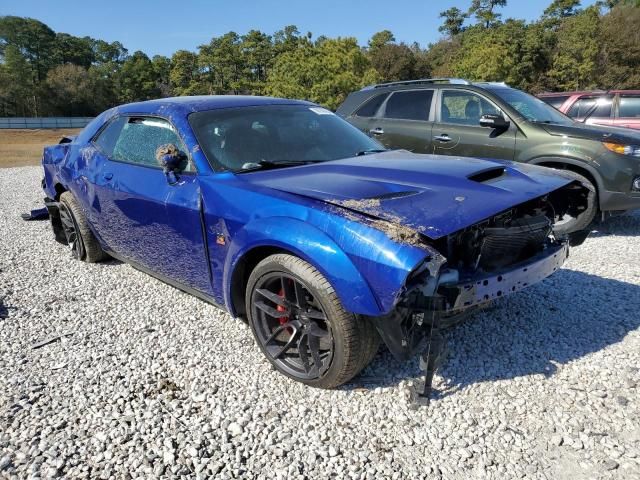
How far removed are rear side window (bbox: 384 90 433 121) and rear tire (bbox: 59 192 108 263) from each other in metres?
4.41

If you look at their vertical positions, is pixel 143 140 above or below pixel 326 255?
above

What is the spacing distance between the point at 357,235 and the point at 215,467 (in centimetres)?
125

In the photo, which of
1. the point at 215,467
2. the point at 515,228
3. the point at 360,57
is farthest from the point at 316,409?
the point at 360,57

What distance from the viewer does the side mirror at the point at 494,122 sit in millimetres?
5570

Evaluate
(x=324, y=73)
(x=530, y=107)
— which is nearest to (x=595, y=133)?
(x=530, y=107)

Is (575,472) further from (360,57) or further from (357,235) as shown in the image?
(360,57)

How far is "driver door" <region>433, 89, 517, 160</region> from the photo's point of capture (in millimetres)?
5797

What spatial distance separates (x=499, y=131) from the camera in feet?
19.0

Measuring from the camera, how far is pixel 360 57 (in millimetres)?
41906

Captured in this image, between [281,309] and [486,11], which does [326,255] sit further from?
[486,11]

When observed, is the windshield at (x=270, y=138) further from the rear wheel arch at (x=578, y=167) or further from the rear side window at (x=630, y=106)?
the rear side window at (x=630, y=106)

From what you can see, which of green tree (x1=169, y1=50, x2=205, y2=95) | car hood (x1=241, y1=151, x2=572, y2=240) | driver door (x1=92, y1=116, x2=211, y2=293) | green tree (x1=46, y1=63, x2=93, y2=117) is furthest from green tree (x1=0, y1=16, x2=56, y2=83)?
car hood (x1=241, y1=151, x2=572, y2=240)

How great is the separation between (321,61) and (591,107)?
1203 inches

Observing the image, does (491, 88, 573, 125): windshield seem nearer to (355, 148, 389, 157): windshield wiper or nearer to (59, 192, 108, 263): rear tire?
(355, 148, 389, 157): windshield wiper
